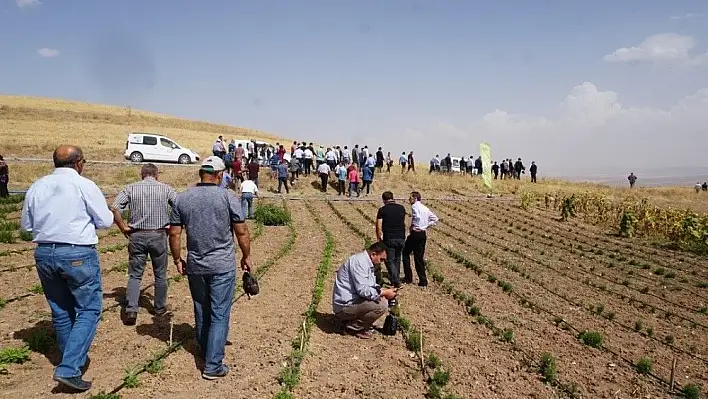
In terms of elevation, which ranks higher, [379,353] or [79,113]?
[79,113]

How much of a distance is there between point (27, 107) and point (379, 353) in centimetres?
6051

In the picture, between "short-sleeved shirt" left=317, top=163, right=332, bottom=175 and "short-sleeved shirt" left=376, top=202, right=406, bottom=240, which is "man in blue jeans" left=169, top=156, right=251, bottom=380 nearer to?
"short-sleeved shirt" left=376, top=202, right=406, bottom=240

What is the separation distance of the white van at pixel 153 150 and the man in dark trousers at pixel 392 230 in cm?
2257

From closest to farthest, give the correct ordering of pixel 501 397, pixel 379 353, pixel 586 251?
pixel 501 397 < pixel 379 353 < pixel 586 251

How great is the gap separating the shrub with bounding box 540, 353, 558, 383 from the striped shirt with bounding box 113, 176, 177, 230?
4554mm

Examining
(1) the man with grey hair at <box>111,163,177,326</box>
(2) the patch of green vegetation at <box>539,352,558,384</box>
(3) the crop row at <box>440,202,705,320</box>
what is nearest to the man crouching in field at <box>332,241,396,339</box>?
(2) the patch of green vegetation at <box>539,352,558,384</box>

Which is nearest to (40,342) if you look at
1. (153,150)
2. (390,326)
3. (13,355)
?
(13,355)

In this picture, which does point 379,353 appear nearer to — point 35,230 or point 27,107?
point 35,230

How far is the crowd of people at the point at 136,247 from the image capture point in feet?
14.7

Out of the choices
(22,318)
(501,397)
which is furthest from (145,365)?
(501,397)

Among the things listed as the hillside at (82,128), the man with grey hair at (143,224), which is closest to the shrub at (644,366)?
the man with grey hair at (143,224)

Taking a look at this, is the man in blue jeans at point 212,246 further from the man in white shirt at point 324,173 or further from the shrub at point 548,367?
the man in white shirt at point 324,173

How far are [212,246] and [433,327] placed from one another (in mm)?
3637

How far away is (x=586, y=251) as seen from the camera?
1501 cm
